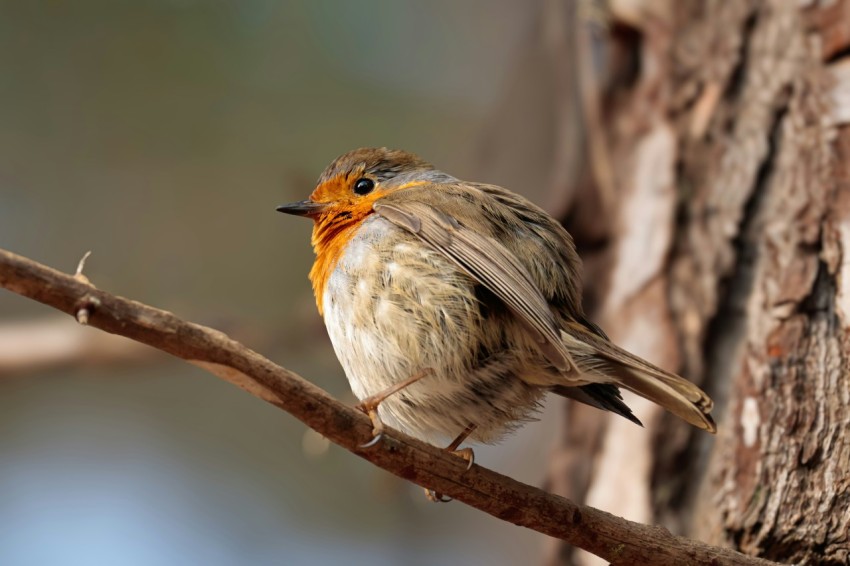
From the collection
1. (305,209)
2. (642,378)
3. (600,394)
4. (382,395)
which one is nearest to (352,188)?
(305,209)

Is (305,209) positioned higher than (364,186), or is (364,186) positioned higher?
(364,186)

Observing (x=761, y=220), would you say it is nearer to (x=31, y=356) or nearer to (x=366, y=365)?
(x=366, y=365)

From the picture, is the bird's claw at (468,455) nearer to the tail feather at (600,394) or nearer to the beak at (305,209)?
the tail feather at (600,394)

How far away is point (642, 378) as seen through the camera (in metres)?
2.56

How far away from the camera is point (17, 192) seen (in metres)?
6.75

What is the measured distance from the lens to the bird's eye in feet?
11.5

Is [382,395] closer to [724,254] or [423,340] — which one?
[423,340]

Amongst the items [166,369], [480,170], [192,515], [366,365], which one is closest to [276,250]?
[166,369]

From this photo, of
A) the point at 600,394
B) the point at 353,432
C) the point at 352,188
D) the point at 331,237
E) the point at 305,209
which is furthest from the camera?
the point at 352,188

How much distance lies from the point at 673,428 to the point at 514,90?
3496 mm

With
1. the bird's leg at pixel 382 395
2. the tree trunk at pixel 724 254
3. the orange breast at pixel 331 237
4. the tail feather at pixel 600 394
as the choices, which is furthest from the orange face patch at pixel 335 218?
the tree trunk at pixel 724 254

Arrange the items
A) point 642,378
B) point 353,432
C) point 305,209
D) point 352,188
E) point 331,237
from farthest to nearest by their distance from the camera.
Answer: point 352,188
point 305,209
point 331,237
point 642,378
point 353,432

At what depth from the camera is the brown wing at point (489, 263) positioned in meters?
2.49

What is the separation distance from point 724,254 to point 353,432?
8.30ft
